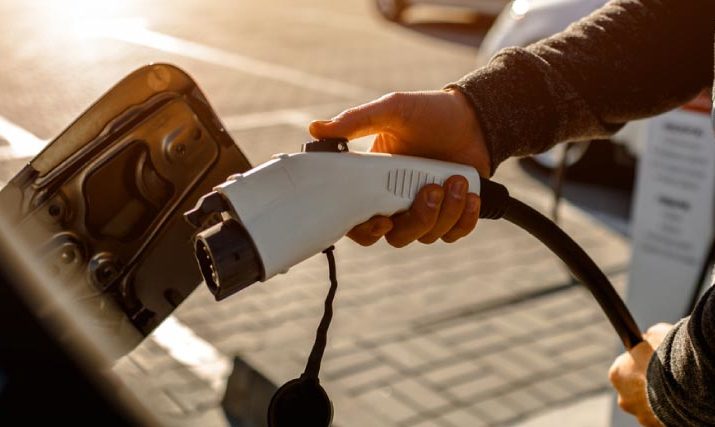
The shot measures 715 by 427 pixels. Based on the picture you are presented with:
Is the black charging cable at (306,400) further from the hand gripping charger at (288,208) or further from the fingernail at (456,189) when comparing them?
the fingernail at (456,189)

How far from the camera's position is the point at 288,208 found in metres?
1.44

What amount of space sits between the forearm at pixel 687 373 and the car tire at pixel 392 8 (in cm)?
1320

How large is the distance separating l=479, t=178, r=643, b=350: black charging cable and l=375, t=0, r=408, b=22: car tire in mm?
12961

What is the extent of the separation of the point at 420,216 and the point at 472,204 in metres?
0.11

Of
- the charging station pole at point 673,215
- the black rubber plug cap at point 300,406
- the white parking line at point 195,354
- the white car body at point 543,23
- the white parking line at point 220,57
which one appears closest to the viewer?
the black rubber plug cap at point 300,406

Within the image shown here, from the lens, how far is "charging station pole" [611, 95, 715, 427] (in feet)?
11.6

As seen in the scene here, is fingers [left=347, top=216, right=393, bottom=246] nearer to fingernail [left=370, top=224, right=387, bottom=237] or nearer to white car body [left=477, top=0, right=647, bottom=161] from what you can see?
fingernail [left=370, top=224, right=387, bottom=237]

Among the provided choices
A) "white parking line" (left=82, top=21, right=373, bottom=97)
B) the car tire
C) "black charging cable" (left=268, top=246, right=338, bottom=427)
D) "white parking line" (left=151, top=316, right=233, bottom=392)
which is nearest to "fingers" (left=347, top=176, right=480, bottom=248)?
"black charging cable" (left=268, top=246, right=338, bottom=427)

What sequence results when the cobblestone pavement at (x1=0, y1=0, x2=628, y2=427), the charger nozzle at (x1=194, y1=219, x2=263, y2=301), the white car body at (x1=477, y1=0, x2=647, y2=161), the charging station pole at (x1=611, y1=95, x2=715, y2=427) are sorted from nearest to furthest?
the charger nozzle at (x1=194, y1=219, x2=263, y2=301) → the charging station pole at (x1=611, y1=95, x2=715, y2=427) → the cobblestone pavement at (x1=0, y1=0, x2=628, y2=427) → the white car body at (x1=477, y1=0, x2=647, y2=161)

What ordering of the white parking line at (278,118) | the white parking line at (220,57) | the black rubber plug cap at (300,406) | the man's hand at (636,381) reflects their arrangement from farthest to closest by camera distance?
the white parking line at (220,57) < the white parking line at (278,118) < the man's hand at (636,381) < the black rubber plug cap at (300,406)

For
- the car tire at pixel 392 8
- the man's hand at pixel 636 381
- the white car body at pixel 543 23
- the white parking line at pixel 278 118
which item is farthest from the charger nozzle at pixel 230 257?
the car tire at pixel 392 8

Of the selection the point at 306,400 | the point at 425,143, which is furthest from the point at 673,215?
the point at 306,400

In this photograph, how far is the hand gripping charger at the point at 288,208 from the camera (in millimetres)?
1382

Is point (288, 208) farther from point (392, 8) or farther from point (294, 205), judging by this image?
point (392, 8)
